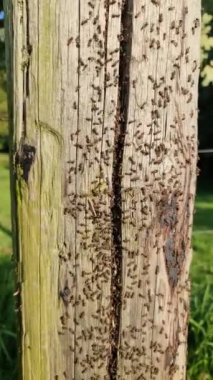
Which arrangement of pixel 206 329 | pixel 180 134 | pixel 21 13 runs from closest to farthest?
pixel 21 13 → pixel 180 134 → pixel 206 329

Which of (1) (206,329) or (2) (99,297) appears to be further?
(1) (206,329)

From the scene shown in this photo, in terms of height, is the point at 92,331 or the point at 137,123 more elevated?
the point at 137,123

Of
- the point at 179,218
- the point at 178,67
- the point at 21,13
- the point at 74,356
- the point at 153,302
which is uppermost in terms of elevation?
the point at 21,13

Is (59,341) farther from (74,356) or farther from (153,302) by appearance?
(153,302)

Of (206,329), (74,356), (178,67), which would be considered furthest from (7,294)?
(178,67)
